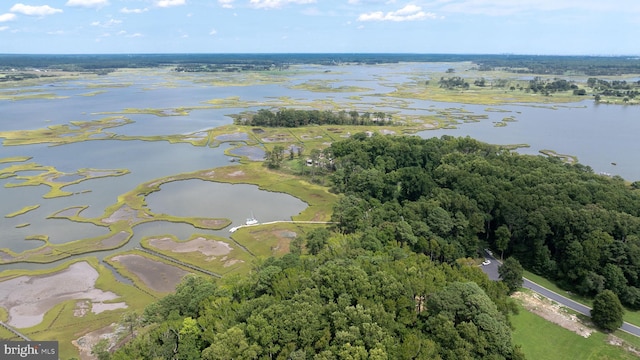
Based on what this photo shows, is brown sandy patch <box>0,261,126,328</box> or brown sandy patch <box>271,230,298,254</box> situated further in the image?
brown sandy patch <box>271,230,298,254</box>

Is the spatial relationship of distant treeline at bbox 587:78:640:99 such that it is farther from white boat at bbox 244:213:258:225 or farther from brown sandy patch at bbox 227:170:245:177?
white boat at bbox 244:213:258:225

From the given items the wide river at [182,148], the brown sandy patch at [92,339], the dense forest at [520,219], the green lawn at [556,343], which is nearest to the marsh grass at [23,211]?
the wide river at [182,148]

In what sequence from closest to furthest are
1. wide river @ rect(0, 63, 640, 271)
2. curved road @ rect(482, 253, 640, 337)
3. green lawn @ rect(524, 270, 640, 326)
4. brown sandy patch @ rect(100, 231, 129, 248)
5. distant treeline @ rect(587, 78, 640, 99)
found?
curved road @ rect(482, 253, 640, 337)
green lawn @ rect(524, 270, 640, 326)
brown sandy patch @ rect(100, 231, 129, 248)
wide river @ rect(0, 63, 640, 271)
distant treeline @ rect(587, 78, 640, 99)

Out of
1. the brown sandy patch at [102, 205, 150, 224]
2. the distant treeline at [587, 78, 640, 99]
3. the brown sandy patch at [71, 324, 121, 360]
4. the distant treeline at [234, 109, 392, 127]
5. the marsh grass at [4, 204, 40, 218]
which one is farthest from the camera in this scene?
the distant treeline at [587, 78, 640, 99]

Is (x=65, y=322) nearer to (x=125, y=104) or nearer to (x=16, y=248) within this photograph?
(x=16, y=248)

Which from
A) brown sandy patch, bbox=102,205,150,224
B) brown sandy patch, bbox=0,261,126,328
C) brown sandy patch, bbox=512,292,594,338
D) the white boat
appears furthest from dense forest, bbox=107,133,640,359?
brown sandy patch, bbox=102,205,150,224

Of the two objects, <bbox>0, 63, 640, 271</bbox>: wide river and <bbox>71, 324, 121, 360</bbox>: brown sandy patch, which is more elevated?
<bbox>0, 63, 640, 271</bbox>: wide river

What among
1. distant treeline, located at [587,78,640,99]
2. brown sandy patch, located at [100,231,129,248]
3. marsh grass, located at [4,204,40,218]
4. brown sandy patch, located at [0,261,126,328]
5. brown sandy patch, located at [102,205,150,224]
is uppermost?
distant treeline, located at [587,78,640,99]

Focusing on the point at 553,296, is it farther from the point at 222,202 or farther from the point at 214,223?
the point at 222,202
